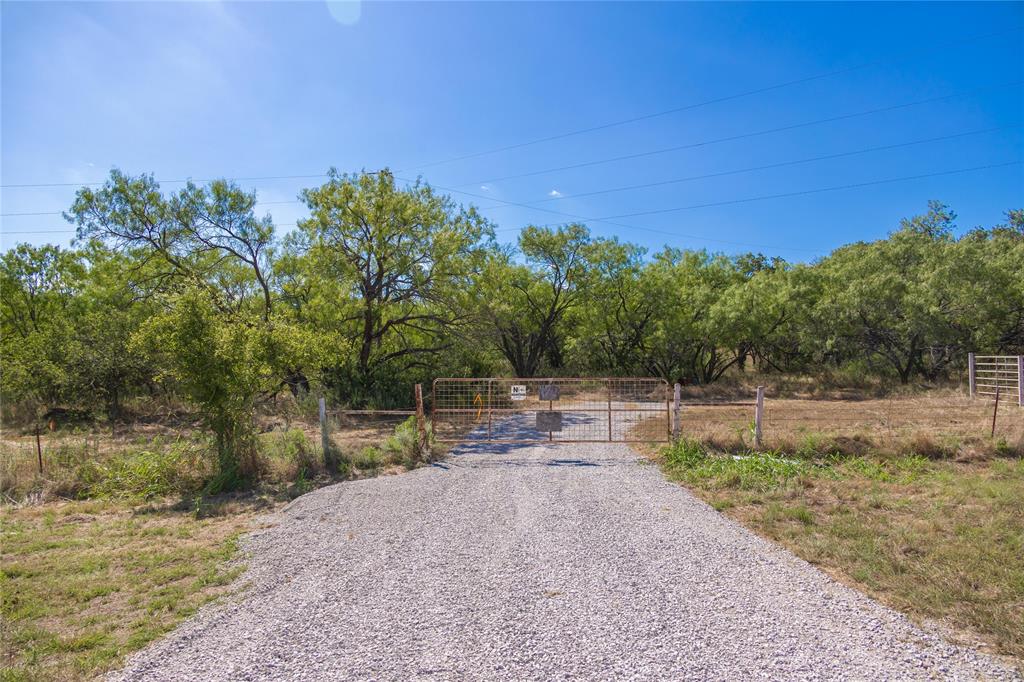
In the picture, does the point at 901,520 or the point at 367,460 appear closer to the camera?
the point at 901,520

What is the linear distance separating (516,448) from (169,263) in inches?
528

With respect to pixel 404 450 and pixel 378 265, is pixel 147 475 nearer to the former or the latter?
pixel 404 450

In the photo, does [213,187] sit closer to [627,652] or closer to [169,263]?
[169,263]

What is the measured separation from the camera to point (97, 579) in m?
4.82

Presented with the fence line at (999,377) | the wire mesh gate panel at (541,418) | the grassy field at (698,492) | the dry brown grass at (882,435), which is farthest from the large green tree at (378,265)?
the fence line at (999,377)

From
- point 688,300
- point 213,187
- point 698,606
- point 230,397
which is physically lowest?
point 698,606

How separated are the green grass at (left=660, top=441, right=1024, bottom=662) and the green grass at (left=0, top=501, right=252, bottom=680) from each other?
574 centimetres

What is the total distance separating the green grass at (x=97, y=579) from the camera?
362 centimetres

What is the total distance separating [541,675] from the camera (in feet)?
10.7

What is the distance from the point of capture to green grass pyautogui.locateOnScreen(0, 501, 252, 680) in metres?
3.62

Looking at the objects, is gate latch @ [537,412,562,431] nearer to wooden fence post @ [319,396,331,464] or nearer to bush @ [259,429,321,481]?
wooden fence post @ [319,396,331,464]

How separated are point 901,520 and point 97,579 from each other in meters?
8.47

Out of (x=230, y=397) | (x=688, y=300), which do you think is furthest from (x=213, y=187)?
(x=688, y=300)

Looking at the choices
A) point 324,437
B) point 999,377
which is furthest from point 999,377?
point 324,437
